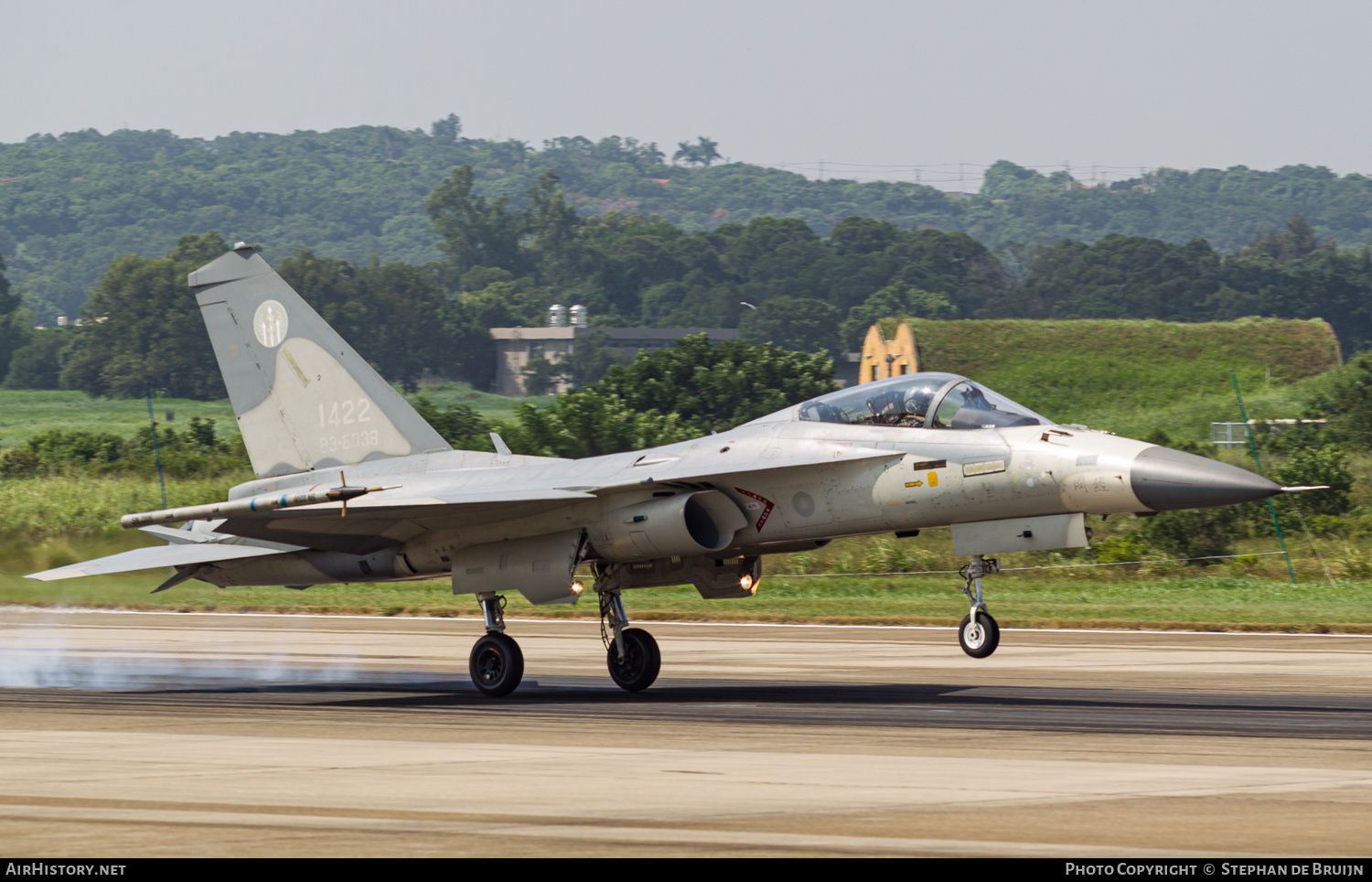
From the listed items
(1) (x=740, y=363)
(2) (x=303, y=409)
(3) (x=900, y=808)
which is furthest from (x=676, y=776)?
(1) (x=740, y=363)

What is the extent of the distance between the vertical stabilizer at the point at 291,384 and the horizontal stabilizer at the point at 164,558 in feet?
3.76

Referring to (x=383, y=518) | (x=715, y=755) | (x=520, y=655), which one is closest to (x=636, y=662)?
(x=520, y=655)

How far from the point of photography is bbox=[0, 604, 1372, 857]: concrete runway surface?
8.11m

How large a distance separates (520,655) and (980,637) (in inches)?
194

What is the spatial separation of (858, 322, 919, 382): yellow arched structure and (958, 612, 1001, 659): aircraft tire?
4455 centimetres

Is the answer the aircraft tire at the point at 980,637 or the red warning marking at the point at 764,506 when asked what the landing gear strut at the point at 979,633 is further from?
the red warning marking at the point at 764,506

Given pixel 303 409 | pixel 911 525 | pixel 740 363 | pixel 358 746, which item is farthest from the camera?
pixel 740 363

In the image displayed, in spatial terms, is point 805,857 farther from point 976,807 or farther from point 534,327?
point 534,327

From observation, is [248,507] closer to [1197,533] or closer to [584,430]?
[1197,533]

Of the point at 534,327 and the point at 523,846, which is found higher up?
the point at 534,327

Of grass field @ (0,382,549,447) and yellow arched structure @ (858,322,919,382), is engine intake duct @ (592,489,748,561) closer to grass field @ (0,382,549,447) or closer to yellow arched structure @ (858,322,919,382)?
yellow arched structure @ (858,322,919,382)

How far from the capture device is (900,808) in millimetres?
8875
